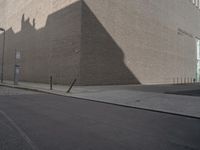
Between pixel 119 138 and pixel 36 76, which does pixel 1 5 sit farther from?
pixel 119 138

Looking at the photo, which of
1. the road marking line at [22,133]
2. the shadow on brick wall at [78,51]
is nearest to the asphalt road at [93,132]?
the road marking line at [22,133]

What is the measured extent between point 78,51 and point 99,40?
2892mm

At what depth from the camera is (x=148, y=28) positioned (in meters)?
31.8

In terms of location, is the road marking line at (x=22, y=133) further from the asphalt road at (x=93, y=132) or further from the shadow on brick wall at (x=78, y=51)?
the shadow on brick wall at (x=78, y=51)

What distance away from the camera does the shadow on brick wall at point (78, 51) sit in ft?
75.6

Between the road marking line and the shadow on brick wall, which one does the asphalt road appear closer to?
the road marking line

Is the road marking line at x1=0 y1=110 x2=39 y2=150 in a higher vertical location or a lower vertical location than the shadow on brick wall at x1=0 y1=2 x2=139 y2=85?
lower

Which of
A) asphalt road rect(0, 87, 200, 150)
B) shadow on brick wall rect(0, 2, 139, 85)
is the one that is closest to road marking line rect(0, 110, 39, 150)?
asphalt road rect(0, 87, 200, 150)

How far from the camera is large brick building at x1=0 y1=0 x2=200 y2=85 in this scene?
23531 millimetres

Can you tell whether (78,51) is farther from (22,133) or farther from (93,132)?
(22,133)

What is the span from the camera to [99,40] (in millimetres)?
24188

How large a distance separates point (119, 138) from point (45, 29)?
25970 mm

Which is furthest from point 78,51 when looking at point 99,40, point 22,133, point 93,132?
point 22,133

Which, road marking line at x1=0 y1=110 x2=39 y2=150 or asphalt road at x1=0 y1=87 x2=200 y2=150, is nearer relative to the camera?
road marking line at x1=0 y1=110 x2=39 y2=150
